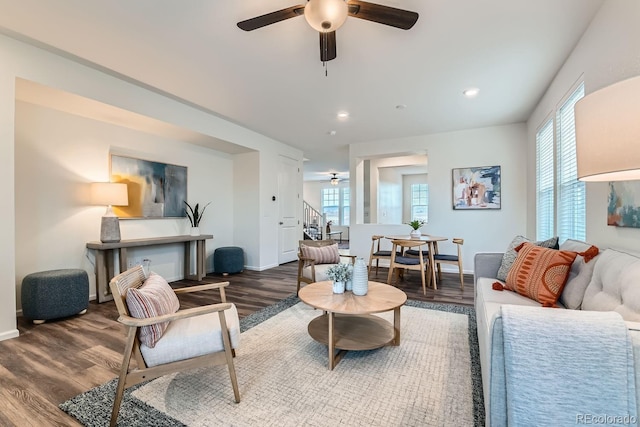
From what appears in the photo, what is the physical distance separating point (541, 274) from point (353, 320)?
1.48 metres

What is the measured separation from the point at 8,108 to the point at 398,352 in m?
3.91

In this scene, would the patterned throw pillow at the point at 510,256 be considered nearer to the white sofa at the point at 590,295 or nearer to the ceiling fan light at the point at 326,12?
the white sofa at the point at 590,295

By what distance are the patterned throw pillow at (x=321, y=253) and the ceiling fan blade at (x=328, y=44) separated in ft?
7.21

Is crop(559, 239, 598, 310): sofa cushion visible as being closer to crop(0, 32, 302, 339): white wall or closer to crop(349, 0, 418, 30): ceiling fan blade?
crop(349, 0, 418, 30): ceiling fan blade

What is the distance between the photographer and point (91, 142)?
365 cm

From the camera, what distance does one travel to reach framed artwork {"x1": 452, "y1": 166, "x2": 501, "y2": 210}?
491 centimetres

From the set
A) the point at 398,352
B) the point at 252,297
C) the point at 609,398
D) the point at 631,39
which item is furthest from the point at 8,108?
the point at 631,39

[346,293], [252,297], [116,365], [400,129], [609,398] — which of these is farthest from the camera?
[400,129]

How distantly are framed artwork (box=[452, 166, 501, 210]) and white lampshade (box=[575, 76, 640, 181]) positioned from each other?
4.30 meters

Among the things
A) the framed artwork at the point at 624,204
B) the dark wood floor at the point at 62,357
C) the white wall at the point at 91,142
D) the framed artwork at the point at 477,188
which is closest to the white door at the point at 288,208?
the white wall at the point at 91,142

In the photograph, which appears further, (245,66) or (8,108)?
(245,66)

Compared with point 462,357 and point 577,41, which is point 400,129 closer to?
point 577,41

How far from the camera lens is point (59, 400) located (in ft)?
5.56

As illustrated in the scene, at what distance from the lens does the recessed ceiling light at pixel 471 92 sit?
342 centimetres
